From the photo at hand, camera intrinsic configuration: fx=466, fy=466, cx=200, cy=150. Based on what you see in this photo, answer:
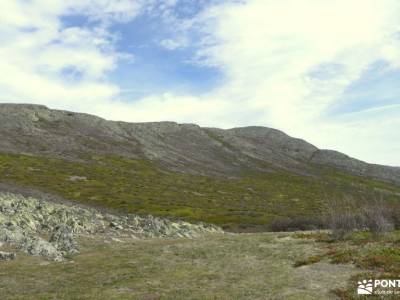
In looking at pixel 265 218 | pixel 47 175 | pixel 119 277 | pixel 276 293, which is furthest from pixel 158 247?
pixel 47 175

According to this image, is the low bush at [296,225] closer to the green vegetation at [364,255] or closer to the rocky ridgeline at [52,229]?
the rocky ridgeline at [52,229]

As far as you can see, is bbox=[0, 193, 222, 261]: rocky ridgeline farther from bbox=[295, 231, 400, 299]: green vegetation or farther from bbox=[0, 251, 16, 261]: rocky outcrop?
A: bbox=[295, 231, 400, 299]: green vegetation

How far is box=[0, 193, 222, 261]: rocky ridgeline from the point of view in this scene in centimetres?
4069

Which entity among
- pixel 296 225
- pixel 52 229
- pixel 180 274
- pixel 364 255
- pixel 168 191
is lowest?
pixel 180 274

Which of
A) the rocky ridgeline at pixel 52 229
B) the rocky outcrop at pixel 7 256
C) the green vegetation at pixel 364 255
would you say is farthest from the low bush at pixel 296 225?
the rocky outcrop at pixel 7 256

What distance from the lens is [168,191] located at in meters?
154

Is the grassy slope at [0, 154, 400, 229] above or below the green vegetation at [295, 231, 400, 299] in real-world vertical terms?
above
